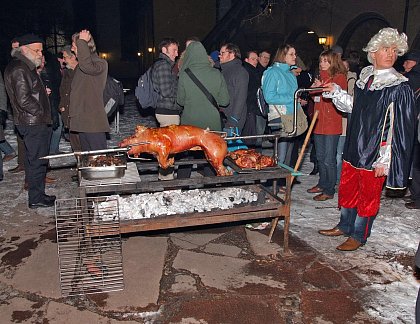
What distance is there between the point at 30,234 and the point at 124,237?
4.12ft

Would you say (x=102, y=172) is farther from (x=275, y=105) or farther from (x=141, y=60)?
(x=141, y=60)

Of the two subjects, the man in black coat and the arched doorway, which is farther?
the arched doorway

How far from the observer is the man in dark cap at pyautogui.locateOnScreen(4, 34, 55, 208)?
19.2 feet

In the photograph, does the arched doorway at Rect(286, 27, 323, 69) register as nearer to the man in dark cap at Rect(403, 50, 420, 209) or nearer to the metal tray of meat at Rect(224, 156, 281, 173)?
the man in dark cap at Rect(403, 50, 420, 209)

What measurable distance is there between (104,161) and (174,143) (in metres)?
0.76

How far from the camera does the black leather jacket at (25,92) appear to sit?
229 inches

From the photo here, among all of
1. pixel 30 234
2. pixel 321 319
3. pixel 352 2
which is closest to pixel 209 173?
pixel 30 234

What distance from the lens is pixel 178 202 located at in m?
5.02

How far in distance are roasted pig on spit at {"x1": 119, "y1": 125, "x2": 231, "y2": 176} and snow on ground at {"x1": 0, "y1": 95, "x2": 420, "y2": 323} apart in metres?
1.70

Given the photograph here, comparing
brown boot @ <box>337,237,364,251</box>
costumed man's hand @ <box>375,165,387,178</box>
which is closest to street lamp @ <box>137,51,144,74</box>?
brown boot @ <box>337,237,364,251</box>

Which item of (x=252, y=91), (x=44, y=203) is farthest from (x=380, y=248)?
(x=44, y=203)

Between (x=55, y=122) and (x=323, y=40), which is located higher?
(x=323, y=40)

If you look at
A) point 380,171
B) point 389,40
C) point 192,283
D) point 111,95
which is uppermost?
point 389,40

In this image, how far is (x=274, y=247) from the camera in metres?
5.17
